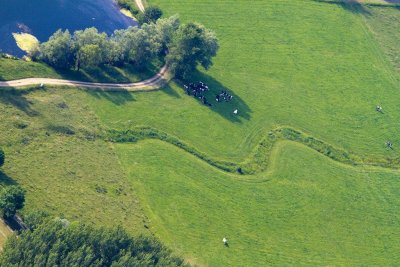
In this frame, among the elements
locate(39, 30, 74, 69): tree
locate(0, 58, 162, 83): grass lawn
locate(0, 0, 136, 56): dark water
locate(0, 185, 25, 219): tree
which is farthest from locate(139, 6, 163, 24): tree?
locate(0, 185, 25, 219): tree

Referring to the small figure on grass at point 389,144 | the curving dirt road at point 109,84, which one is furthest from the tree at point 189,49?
the small figure on grass at point 389,144

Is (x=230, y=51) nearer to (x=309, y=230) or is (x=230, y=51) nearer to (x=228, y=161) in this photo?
(x=228, y=161)

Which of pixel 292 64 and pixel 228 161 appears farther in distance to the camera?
pixel 292 64

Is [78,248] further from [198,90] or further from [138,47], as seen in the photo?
[198,90]

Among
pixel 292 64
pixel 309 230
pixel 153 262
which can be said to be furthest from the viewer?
pixel 292 64

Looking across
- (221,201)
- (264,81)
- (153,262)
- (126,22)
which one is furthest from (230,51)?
(153,262)

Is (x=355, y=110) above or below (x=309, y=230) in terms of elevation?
above

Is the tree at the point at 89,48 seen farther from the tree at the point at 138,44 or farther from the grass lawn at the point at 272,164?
the grass lawn at the point at 272,164

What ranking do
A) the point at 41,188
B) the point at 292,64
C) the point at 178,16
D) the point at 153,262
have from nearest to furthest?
1. the point at 153,262
2. the point at 41,188
3. the point at 178,16
4. the point at 292,64
